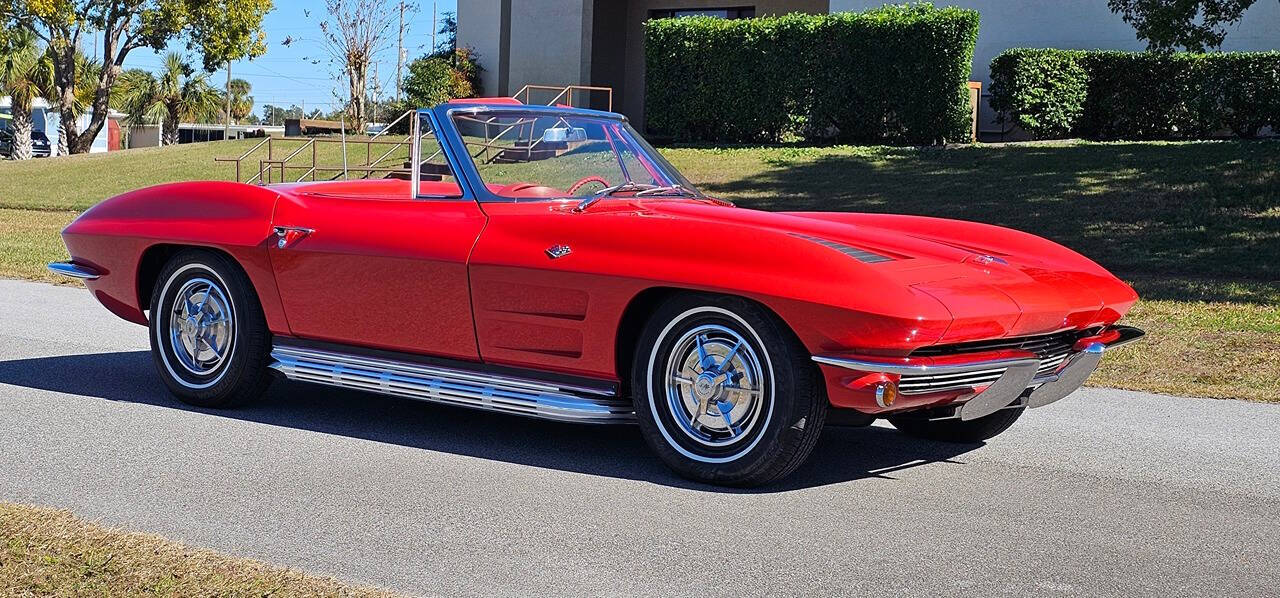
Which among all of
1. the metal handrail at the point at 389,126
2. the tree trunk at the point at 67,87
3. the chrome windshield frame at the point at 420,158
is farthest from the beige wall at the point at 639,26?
the chrome windshield frame at the point at 420,158

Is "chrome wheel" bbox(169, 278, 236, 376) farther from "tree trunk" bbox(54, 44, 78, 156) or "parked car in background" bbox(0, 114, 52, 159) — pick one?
"parked car in background" bbox(0, 114, 52, 159)

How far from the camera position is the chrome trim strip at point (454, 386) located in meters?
5.30

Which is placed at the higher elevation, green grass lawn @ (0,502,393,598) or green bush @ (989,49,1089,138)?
green bush @ (989,49,1089,138)

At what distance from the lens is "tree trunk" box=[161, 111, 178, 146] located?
198 ft

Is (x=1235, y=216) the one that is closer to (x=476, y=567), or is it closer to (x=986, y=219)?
(x=986, y=219)

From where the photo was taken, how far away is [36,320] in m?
9.26

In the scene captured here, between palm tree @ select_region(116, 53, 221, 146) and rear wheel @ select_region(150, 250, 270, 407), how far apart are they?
5699cm

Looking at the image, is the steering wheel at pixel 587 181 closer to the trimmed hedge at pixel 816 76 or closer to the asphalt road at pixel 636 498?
the asphalt road at pixel 636 498

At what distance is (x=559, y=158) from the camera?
237 inches

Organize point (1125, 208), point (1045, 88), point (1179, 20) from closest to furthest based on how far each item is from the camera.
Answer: point (1125, 208), point (1179, 20), point (1045, 88)

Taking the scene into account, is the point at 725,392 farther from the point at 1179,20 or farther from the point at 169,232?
the point at 1179,20

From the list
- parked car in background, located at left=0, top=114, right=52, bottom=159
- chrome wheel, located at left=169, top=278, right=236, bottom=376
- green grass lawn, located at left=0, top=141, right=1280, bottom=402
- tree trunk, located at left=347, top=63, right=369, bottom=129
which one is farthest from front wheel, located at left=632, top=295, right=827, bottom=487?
parked car in background, located at left=0, top=114, right=52, bottom=159

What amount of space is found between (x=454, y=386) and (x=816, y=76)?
1831cm

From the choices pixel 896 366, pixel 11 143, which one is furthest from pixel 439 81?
pixel 11 143
